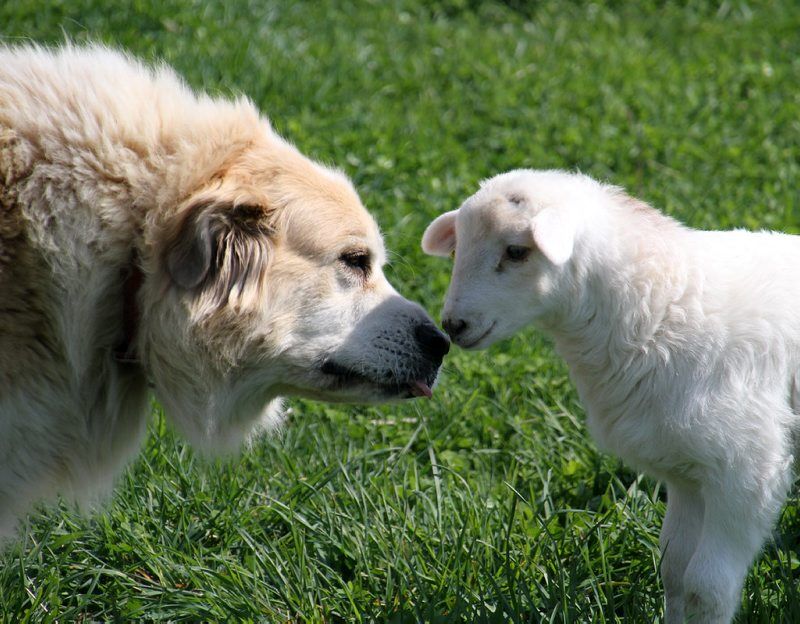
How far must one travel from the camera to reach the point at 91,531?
371cm

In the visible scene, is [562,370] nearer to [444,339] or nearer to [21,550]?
[444,339]

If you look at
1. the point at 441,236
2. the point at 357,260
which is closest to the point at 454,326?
the point at 357,260

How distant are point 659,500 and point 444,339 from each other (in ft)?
4.18

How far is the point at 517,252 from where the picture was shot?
338 centimetres

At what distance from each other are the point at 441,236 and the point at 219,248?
1072mm

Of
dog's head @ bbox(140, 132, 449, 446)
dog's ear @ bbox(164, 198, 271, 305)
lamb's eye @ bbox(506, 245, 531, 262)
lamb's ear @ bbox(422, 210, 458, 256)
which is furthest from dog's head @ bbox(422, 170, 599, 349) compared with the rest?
dog's ear @ bbox(164, 198, 271, 305)

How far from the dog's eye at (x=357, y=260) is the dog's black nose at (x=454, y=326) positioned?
1.05 feet

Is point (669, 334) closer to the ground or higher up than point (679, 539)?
higher up

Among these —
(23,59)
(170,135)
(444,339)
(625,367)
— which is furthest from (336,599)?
(23,59)

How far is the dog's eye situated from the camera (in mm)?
3248

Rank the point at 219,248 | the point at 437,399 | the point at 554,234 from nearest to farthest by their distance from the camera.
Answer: the point at 219,248, the point at 554,234, the point at 437,399

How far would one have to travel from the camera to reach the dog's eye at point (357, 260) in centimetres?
325

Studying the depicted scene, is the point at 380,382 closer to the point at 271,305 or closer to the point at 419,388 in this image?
the point at 419,388

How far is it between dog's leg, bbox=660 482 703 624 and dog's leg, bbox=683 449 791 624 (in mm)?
189
